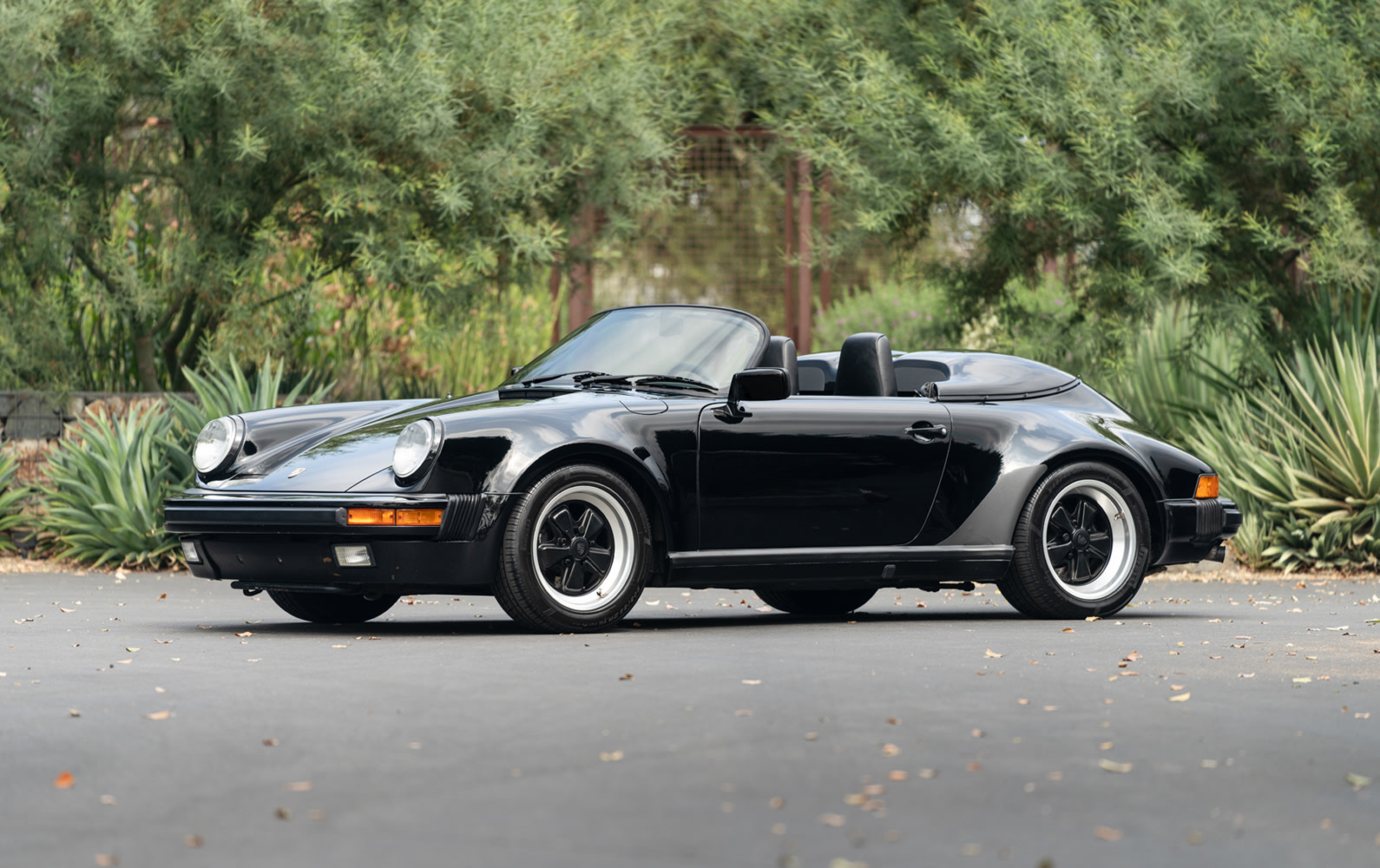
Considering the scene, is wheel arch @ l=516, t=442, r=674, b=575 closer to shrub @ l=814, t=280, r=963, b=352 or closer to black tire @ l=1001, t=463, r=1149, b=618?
black tire @ l=1001, t=463, r=1149, b=618

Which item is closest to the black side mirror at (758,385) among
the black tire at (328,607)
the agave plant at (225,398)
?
the black tire at (328,607)

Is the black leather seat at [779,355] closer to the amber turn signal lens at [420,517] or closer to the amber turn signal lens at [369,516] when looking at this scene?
the amber turn signal lens at [420,517]

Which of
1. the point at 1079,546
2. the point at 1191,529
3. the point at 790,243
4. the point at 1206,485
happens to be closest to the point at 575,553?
the point at 1079,546

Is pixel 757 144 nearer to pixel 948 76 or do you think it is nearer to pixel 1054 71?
pixel 948 76

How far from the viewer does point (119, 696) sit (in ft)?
21.8

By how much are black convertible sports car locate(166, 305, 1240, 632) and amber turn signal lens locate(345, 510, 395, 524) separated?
0.04 ft

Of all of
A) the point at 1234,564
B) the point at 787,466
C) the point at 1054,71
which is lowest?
the point at 1234,564

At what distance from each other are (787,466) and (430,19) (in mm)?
6875

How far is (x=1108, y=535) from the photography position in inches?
381

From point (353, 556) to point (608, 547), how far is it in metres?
1.07

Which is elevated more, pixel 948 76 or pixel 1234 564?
pixel 948 76

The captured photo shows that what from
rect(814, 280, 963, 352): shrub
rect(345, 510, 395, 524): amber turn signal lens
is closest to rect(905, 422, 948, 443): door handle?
rect(345, 510, 395, 524): amber turn signal lens

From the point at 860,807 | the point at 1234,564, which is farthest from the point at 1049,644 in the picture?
the point at 1234,564

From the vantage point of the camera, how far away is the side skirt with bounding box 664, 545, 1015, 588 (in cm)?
870
